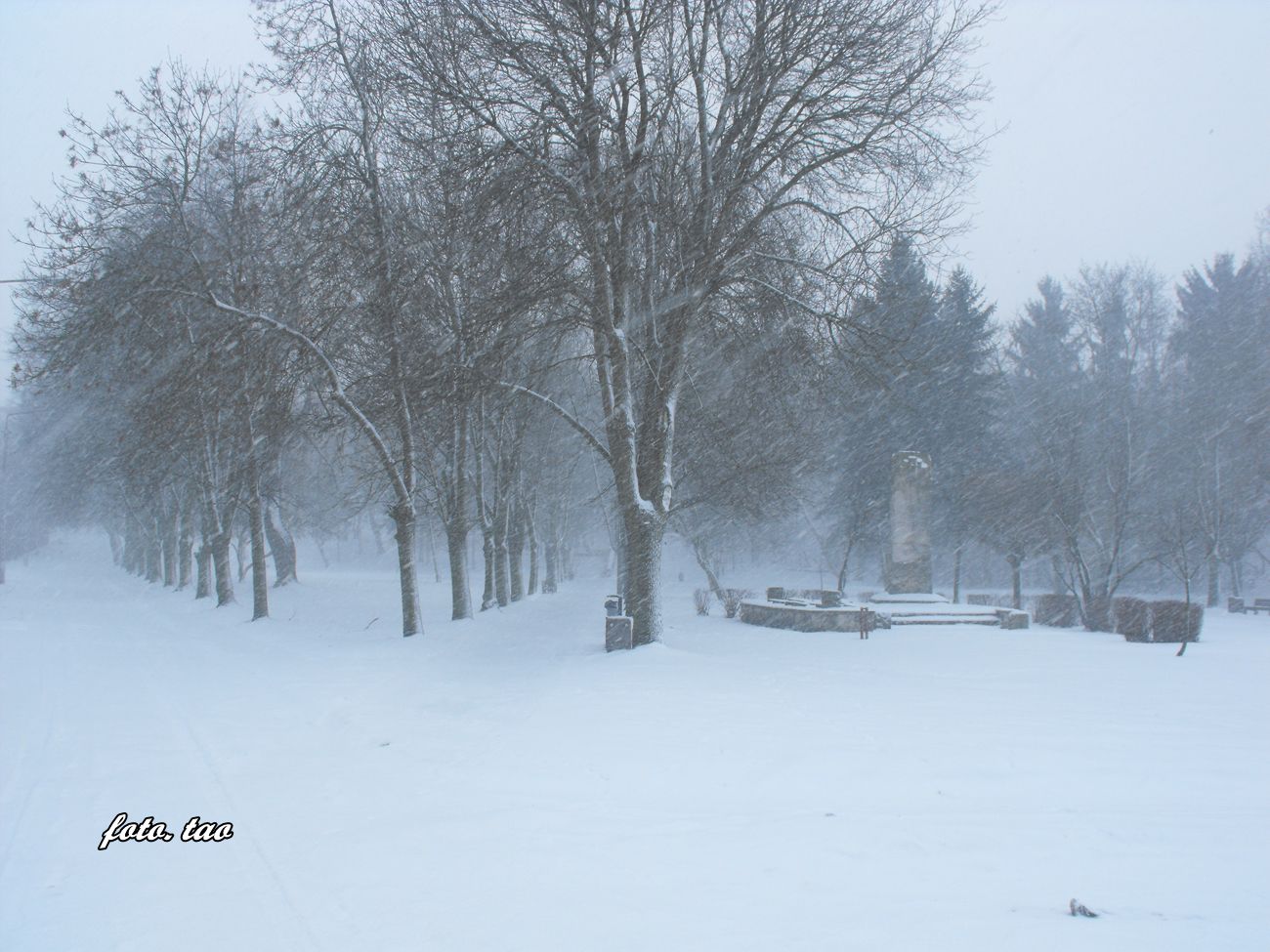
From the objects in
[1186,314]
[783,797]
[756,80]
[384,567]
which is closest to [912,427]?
[1186,314]

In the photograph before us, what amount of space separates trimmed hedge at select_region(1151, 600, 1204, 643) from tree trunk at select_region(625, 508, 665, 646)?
32.1 ft

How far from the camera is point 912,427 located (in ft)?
111

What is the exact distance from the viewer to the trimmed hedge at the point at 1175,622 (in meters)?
15.2

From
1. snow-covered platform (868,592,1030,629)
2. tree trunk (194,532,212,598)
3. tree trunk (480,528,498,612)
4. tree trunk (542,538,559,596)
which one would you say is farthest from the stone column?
tree trunk (194,532,212,598)

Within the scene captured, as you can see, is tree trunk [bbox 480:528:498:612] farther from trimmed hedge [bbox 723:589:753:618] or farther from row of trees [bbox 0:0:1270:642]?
trimmed hedge [bbox 723:589:753:618]

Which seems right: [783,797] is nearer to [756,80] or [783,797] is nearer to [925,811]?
[925,811]

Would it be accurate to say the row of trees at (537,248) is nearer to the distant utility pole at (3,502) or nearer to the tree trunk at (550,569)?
the tree trunk at (550,569)

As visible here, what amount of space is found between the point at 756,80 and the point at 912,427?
2421 centimetres

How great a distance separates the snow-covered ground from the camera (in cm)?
373

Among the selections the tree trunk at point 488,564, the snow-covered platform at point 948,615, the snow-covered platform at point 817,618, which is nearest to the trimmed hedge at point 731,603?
the snow-covered platform at point 817,618

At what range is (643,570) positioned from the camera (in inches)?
493

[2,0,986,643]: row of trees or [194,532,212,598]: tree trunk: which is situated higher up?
[2,0,986,643]: row of trees

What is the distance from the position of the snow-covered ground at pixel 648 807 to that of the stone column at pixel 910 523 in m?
12.9

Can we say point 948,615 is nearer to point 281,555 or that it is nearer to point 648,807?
point 648,807
